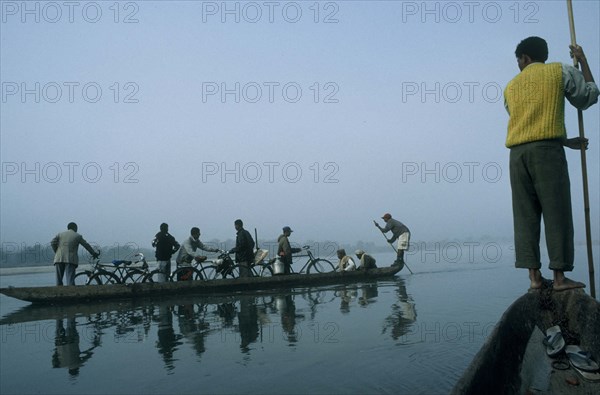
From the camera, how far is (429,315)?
7.56 metres

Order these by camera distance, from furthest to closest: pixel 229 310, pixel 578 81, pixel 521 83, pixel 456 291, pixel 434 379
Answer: pixel 456 291 < pixel 229 310 < pixel 434 379 < pixel 521 83 < pixel 578 81

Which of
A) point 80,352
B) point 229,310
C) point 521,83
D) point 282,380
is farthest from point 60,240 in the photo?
point 521,83

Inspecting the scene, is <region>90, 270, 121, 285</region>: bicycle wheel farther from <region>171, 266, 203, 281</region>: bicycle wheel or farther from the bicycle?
<region>171, 266, 203, 281</region>: bicycle wheel

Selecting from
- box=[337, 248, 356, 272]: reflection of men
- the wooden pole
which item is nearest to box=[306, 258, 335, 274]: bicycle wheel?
box=[337, 248, 356, 272]: reflection of men

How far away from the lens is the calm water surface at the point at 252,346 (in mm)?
4203

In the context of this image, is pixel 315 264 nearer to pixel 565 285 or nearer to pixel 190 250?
pixel 190 250

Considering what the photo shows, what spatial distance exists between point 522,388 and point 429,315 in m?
5.22

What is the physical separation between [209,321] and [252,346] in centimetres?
220

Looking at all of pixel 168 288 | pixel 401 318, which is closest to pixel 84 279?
pixel 168 288

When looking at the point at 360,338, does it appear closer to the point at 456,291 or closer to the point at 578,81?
the point at 578,81

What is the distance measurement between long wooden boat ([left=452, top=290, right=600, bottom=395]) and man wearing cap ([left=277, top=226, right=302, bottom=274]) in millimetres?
12498

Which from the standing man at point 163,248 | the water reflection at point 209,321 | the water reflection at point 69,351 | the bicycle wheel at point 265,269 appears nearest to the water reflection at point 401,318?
the water reflection at point 209,321

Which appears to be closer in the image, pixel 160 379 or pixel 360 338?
pixel 160 379

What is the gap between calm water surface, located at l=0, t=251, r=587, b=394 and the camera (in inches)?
165
